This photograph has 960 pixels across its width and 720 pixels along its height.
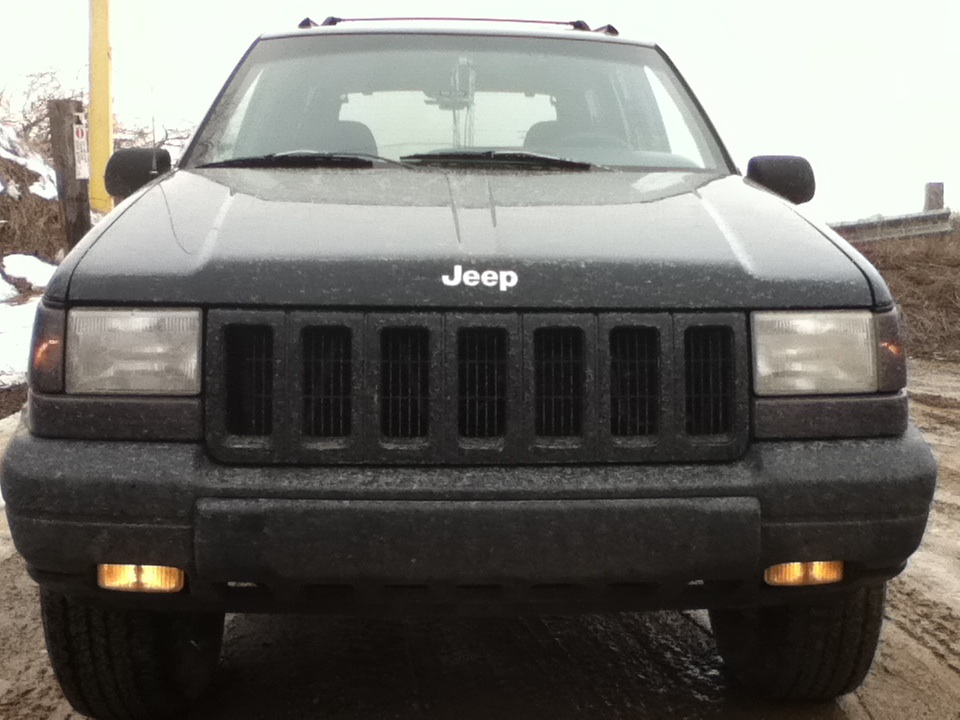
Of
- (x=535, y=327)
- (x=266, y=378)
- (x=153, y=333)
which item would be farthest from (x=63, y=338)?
(x=535, y=327)

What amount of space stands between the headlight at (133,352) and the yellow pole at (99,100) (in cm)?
870

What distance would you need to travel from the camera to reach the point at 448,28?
4344mm

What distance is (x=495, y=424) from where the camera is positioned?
262 centimetres

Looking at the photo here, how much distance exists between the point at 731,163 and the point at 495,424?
1701mm

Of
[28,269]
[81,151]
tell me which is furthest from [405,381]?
[28,269]

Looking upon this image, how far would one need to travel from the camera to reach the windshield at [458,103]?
3875mm

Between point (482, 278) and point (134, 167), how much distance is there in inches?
70.9

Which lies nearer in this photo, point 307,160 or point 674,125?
point 307,160

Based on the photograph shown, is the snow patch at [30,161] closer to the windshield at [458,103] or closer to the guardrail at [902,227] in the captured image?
the guardrail at [902,227]

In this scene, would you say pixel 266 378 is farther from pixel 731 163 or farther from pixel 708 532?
pixel 731 163

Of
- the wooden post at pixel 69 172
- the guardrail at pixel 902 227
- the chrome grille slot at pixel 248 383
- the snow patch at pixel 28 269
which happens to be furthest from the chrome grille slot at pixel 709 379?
the guardrail at pixel 902 227

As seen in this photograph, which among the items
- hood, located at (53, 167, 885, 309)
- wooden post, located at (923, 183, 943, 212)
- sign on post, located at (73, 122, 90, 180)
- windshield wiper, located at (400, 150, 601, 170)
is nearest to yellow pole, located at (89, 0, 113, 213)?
sign on post, located at (73, 122, 90, 180)

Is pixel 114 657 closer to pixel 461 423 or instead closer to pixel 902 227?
pixel 461 423

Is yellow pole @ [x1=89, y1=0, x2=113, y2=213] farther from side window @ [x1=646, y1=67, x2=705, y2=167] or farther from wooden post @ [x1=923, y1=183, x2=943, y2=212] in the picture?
wooden post @ [x1=923, y1=183, x2=943, y2=212]
